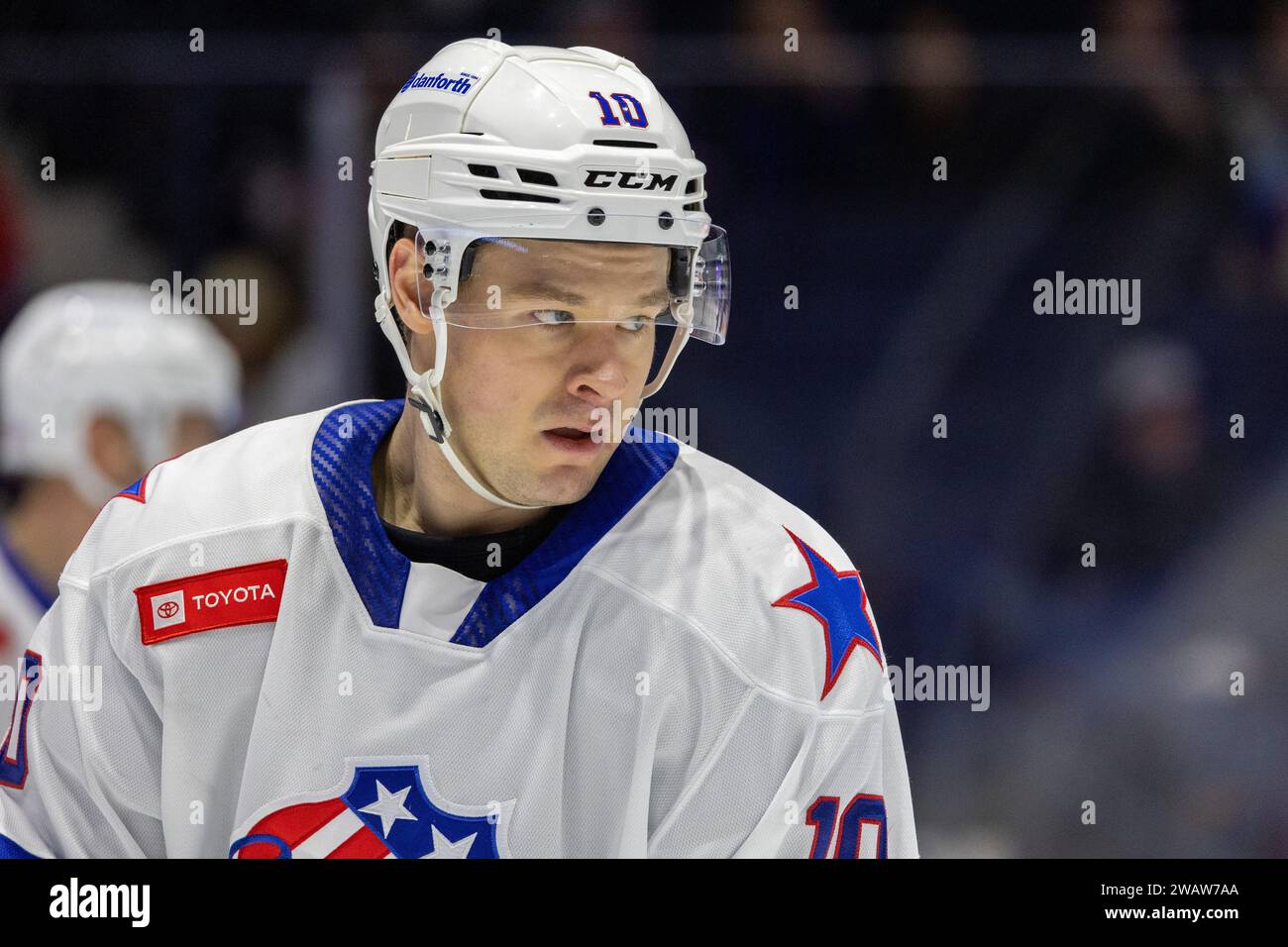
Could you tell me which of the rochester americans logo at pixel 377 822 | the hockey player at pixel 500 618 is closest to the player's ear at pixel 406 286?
the hockey player at pixel 500 618

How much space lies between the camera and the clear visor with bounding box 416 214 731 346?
1878mm

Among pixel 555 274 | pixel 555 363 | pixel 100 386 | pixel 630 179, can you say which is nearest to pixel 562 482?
pixel 555 363

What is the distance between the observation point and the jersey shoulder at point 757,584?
1.89m

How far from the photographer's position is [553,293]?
6.18 ft

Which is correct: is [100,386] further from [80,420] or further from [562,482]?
[562,482]

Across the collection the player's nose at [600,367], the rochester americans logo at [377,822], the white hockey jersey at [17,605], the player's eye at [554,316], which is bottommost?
the rochester americans logo at [377,822]

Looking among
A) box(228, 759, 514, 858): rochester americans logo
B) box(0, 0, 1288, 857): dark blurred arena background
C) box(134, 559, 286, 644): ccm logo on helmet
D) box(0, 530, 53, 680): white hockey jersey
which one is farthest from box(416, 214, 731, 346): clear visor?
box(0, 530, 53, 680): white hockey jersey

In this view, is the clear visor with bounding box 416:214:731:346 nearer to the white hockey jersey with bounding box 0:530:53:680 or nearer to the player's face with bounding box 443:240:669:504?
the player's face with bounding box 443:240:669:504

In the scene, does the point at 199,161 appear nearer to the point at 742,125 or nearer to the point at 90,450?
the point at 90,450

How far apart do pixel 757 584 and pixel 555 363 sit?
39 cm

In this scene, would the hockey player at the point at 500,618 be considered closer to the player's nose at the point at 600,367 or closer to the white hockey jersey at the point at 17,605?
the player's nose at the point at 600,367

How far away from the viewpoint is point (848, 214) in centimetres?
357

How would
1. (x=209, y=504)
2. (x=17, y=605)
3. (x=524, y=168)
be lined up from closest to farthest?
(x=524, y=168) < (x=209, y=504) < (x=17, y=605)
